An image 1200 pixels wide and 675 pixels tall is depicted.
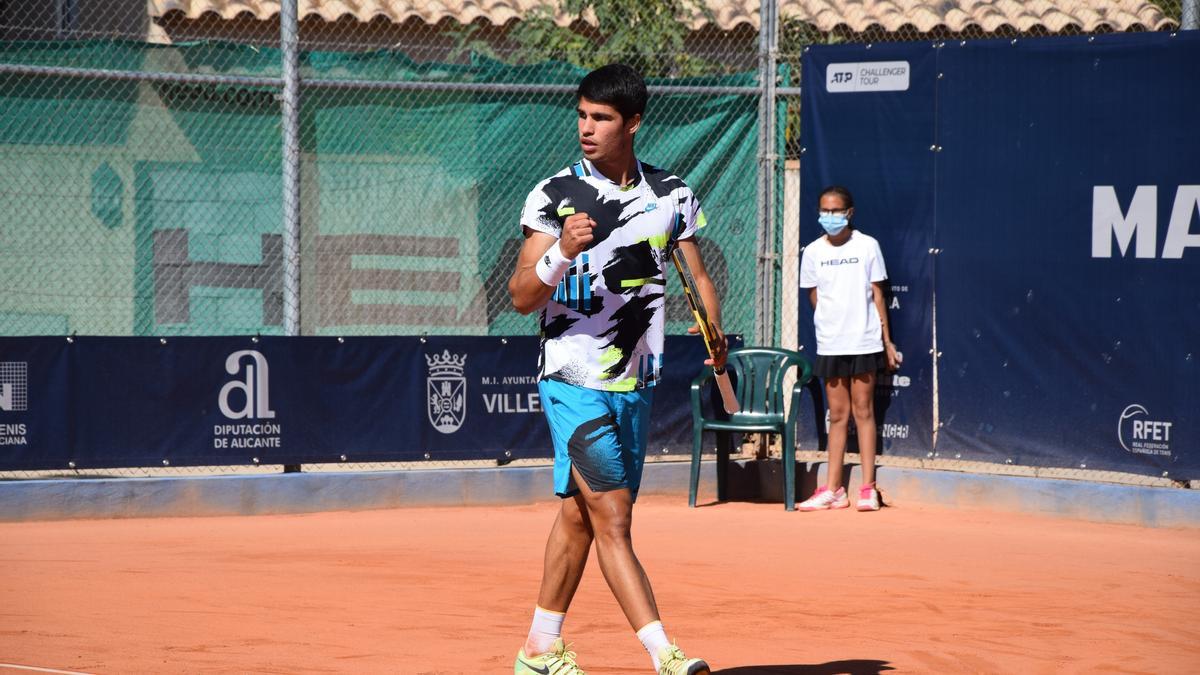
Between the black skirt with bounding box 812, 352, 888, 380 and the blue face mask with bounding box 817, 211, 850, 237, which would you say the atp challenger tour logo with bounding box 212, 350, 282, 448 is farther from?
the blue face mask with bounding box 817, 211, 850, 237

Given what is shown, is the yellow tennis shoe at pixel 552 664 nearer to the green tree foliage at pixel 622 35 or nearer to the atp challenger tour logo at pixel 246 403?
the atp challenger tour logo at pixel 246 403

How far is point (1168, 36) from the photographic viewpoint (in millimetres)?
9688

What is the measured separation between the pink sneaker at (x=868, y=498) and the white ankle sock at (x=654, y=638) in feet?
18.6

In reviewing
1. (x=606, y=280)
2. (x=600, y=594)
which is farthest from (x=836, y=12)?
(x=606, y=280)

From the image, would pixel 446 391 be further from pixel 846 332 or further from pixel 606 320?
pixel 606 320

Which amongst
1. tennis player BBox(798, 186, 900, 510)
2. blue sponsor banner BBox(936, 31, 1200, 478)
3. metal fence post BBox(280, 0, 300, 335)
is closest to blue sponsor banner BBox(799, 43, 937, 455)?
blue sponsor banner BBox(936, 31, 1200, 478)

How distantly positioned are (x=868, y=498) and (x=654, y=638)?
5.75 metres

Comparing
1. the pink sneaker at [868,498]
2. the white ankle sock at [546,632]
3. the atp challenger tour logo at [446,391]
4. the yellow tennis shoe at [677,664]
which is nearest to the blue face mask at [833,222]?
the pink sneaker at [868,498]

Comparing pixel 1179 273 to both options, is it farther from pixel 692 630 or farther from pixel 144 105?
pixel 144 105

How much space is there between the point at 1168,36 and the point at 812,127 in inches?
97.5

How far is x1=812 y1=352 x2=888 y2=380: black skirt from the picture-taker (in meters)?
10.4

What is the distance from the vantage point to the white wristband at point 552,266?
15.7 ft

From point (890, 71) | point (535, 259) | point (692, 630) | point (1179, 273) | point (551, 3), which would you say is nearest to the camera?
point (535, 259)

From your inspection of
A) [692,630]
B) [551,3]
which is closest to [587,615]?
[692,630]
